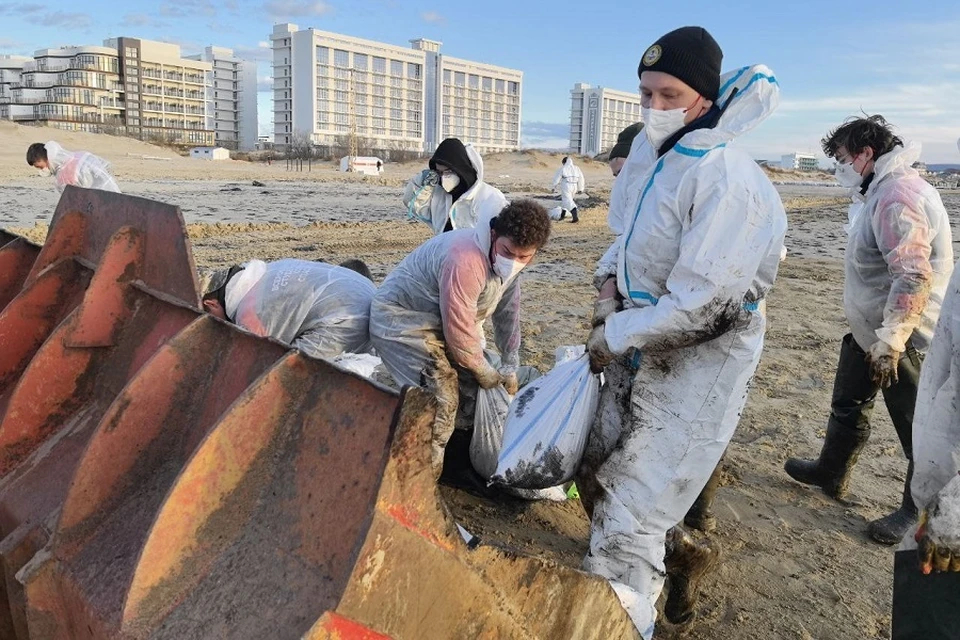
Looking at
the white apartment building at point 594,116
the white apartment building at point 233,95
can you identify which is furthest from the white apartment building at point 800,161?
the white apartment building at point 233,95

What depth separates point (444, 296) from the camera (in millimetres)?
3807

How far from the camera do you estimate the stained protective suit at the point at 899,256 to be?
367 centimetres

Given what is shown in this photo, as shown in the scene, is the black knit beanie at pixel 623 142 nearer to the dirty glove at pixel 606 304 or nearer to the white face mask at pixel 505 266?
the white face mask at pixel 505 266

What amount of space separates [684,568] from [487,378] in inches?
56.7

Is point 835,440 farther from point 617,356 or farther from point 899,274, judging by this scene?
point 617,356

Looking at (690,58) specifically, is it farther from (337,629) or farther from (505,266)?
(337,629)

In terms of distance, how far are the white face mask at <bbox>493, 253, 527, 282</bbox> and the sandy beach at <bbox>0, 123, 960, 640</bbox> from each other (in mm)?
1198

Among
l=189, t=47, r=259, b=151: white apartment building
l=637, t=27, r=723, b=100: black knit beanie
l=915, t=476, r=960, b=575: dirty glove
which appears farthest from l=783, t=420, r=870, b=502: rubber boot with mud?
l=189, t=47, r=259, b=151: white apartment building

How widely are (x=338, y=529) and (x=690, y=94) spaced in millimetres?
1795

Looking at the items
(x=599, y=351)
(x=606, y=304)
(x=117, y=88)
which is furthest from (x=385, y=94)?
(x=599, y=351)

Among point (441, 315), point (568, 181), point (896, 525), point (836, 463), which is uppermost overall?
point (568, 181)

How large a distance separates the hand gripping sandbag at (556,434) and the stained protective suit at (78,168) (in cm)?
653

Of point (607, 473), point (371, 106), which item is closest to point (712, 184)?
point (607, 473)

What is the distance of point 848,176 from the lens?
170 inches
